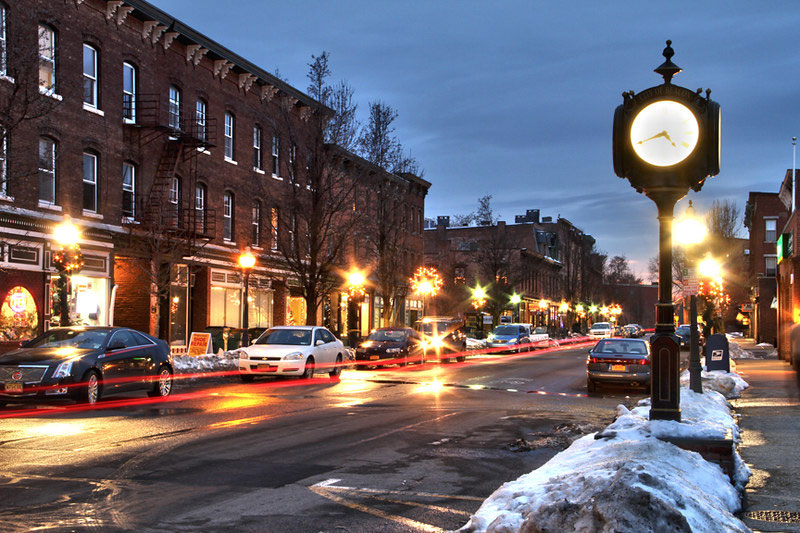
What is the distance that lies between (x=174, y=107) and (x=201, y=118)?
5.18ft

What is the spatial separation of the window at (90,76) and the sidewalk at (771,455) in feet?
75.0

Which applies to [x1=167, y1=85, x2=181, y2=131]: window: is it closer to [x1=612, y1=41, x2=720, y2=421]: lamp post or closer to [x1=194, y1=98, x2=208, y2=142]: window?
[x1=194, y1=98, x2=208, y2=142]: window

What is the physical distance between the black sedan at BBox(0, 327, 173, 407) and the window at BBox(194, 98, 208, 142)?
17721 millimetres

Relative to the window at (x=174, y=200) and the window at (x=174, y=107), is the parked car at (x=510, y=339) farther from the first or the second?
the window at (x=174, y=107)

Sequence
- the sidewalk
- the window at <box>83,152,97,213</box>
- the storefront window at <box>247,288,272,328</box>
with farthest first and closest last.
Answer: the storefront window at <box>247,288,272,328</box>
the window at <box>83,152,97,213</box>
the sidewalk

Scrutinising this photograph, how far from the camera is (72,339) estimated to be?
1611cm

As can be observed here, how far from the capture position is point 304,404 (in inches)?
646

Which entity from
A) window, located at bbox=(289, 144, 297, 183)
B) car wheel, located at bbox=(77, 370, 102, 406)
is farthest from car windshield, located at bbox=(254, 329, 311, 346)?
window, located at bbox=(289, 144, 297, 183)

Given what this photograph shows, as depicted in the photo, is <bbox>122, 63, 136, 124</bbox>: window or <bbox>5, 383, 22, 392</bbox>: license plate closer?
<bbox>5, 383, 22, 392</bbox>: license plate

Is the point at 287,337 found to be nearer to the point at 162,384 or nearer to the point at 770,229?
the point at 162,384

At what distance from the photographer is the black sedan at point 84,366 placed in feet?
47.5

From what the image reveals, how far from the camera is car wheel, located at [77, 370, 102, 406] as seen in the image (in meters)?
15.1

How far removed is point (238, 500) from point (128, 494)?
1081 millimetres

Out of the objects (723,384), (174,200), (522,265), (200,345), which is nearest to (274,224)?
(174,200)
